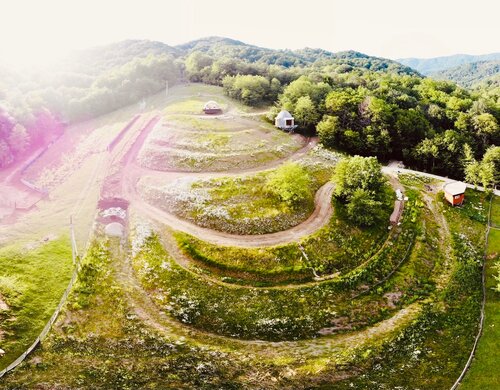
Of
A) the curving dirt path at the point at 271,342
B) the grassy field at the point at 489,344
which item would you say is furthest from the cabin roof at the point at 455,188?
the curving dirt path at the point at 271,342

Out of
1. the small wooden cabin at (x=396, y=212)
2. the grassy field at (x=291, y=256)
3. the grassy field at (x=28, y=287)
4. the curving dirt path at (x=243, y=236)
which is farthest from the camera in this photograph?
the small wooden cabin at (x=396, y=212)

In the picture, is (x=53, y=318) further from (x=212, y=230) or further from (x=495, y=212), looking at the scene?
(x=495, y=212)

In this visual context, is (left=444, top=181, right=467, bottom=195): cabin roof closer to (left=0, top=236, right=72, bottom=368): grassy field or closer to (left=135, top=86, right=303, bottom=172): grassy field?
(left=135, top=86, right=303, bottom=172): grassy field

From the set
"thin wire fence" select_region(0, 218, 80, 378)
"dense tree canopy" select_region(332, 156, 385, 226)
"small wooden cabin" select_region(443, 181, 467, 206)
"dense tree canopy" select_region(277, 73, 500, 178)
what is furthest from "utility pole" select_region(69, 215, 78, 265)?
"small wooden cabin" select_region(443, 181, 467, 206)

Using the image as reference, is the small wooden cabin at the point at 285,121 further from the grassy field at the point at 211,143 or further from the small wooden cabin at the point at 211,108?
the small wooden cabin at the point at 211,108

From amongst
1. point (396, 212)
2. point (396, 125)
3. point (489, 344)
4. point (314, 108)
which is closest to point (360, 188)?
point (396, 212)
